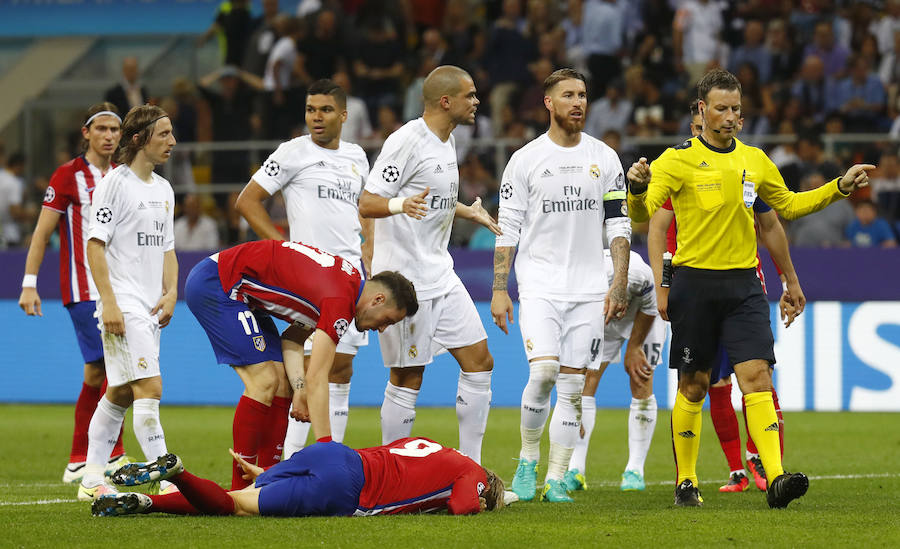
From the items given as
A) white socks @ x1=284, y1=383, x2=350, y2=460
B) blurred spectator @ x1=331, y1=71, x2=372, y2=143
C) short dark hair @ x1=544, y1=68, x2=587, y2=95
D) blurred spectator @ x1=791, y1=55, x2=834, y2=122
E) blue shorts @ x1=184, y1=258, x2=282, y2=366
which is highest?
blurred spectator @ x1=791, y1=55, x2=834, y2=122

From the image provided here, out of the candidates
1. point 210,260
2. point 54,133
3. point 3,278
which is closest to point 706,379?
point 210,260

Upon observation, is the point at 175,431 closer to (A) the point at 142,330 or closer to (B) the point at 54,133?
(A) the point at 142,330

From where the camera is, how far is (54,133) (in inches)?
832

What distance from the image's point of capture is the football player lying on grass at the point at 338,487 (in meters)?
6.60

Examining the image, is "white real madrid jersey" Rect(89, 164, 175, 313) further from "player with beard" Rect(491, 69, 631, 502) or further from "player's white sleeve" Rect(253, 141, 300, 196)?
"player with beard" Rect(491, 69, 631, 502)

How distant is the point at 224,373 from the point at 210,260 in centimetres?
804

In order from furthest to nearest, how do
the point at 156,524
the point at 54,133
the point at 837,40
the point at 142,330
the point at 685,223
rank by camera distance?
the point at 54,133 < the point at 837,40 < the point at 142,330 < the point at 685,223 < the point at 156,524

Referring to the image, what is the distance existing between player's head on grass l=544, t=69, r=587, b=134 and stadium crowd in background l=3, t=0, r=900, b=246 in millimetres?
8051

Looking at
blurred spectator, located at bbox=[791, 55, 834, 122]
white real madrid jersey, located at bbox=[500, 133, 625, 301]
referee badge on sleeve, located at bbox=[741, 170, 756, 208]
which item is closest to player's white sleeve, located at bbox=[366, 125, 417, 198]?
white real madrid jersey, located at bbox=[500, 133, 625, 301]

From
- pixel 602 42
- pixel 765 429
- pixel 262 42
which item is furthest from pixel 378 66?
pixel 765 429

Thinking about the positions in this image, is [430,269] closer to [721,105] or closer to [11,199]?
[721,105]

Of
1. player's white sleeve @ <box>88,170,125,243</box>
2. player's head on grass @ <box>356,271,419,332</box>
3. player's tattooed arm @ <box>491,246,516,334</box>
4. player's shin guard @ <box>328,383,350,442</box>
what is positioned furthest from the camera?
player's shin guard @ <box>328,383,350,442</box>

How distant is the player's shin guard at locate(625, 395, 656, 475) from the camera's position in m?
9.04

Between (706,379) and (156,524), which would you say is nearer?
(156,524)
